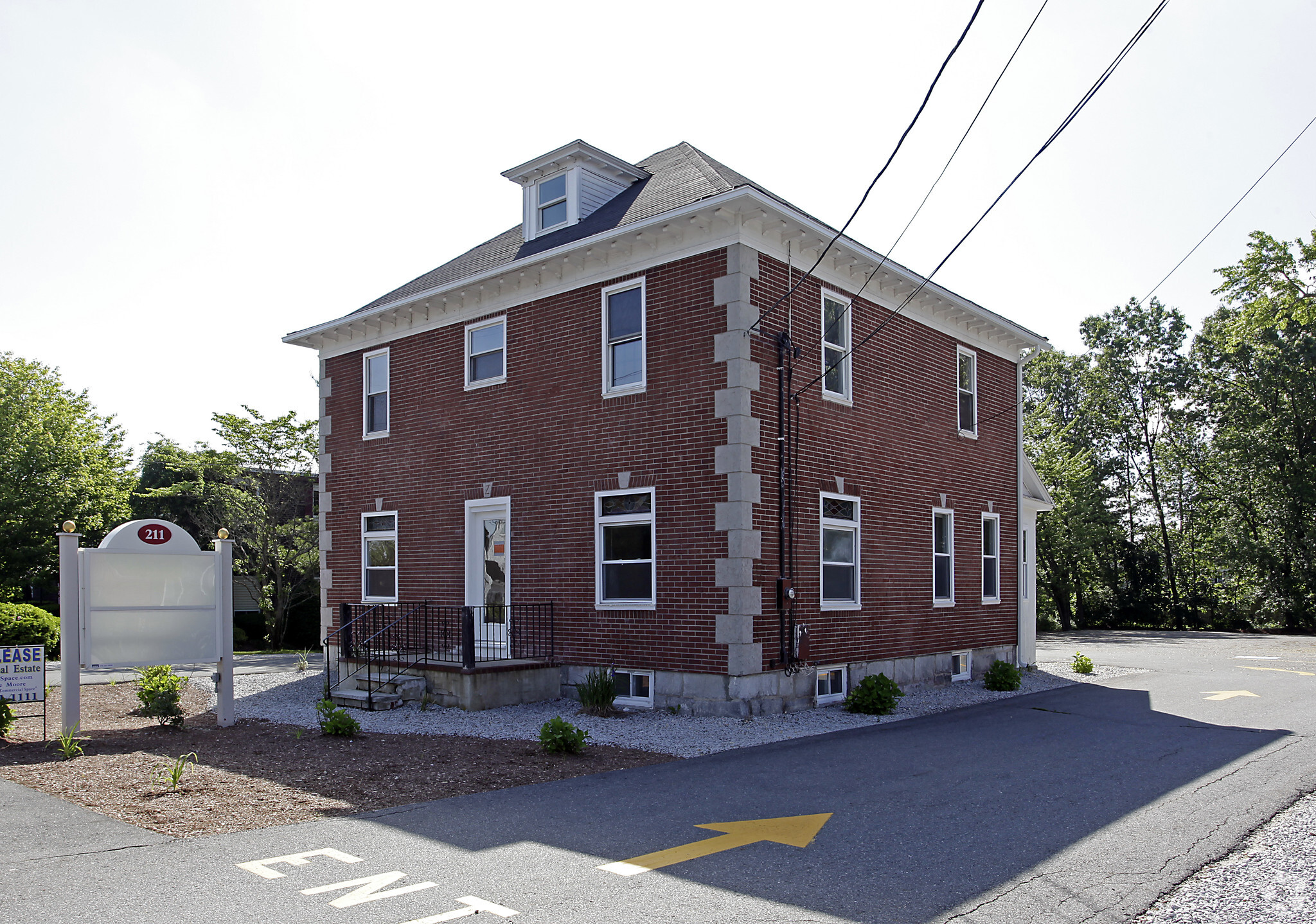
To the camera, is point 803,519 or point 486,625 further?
point 486,625

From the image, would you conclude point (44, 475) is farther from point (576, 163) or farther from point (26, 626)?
point (576, 163)

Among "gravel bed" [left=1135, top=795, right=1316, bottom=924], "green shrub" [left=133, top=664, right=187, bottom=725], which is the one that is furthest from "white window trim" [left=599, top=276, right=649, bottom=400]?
"gravel bed" [left=1135, top=795, right=1316, bottom=924]

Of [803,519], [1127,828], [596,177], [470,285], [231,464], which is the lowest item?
[1127,828]

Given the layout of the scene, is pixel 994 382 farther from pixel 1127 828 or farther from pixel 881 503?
pixel 1127 828

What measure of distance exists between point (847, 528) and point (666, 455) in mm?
3165

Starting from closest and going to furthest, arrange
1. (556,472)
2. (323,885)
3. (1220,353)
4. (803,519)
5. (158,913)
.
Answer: (158,913)
(323,885)
(803,519)
(556,472)
(1220,353)

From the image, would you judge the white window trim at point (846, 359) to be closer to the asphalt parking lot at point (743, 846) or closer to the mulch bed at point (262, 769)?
the asphalt parking lot at point (743, 846)

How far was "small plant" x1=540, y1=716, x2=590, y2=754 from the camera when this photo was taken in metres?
9.77

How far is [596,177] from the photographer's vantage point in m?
16.7

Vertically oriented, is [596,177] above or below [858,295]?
above

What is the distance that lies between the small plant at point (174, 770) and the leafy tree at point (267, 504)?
2014cm

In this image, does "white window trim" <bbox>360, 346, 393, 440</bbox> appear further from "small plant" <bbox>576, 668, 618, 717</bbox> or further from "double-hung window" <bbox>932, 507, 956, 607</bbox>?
"double-hung window" <bbox>932, 507, 956, 607</bbox>

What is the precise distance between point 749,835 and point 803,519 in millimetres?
7302

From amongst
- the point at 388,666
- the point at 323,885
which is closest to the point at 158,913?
the point at 323,885
